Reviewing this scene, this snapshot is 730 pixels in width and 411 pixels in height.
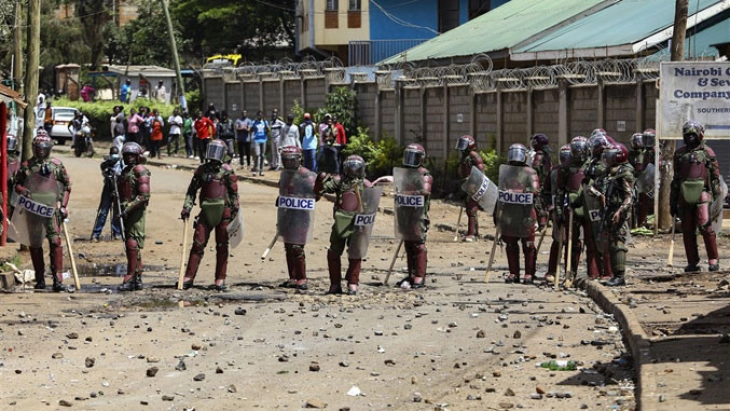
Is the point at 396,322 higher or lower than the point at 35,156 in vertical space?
lower

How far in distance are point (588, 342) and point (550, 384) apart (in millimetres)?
1920

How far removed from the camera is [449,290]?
1628 cm

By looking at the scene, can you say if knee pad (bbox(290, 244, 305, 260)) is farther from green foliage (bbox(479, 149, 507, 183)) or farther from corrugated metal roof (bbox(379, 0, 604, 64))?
corrugated metal roof (bbox(379, 0, 604, 64))

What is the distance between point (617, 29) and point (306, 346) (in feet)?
Result: 67.1

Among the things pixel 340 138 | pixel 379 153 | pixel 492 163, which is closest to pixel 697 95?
pixel 492 163

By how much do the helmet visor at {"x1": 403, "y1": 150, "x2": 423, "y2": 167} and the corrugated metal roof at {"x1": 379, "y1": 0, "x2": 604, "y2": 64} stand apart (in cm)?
1669

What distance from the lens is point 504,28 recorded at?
38.3 m

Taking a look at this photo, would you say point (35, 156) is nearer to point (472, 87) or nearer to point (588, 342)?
point (588, 342)

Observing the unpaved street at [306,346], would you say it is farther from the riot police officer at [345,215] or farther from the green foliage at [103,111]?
the green foliage at [103,111]

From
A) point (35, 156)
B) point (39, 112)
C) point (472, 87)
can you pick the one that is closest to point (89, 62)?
point (39, 112)

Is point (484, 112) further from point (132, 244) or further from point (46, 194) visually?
point (46, 194)

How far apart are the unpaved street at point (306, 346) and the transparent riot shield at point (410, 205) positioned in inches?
27.6

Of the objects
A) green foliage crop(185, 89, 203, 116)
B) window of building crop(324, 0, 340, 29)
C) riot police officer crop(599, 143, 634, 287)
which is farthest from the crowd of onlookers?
riot police officer crop(599, 143, 634, 287)

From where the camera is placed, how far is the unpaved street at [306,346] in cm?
987
